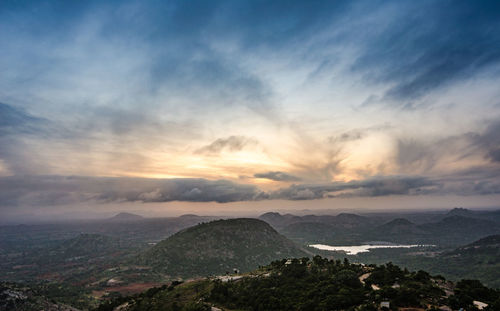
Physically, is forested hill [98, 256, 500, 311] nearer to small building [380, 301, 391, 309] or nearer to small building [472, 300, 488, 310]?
small building [380, 301, 391, 309]

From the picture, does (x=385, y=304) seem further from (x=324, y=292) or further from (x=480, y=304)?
(x=324, y=292)

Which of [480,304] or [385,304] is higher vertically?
[385,304]

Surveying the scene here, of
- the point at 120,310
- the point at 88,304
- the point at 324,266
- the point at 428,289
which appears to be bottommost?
the point at 88,304

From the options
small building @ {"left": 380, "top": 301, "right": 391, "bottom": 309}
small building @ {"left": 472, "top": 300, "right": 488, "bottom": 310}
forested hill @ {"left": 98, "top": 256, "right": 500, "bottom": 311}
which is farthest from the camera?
forested hill @ {"left": 98, "top": 256, "right": 500, "bottom": 311}

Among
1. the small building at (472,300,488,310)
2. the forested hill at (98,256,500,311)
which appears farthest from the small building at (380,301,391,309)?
the small building at (472,300,488,310)

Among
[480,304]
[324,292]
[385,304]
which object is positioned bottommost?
[324,292]

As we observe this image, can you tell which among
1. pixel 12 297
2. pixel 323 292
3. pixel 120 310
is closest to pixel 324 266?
pixel 323 292

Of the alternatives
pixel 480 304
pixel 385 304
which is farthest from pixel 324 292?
pixel 480 304

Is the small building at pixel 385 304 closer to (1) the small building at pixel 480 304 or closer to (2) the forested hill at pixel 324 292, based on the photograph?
(2) the forested hill at pixel 324 292

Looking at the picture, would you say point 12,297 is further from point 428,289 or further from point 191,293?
point 428,289

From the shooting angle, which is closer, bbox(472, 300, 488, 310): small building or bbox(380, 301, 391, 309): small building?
bbox(472, 300, 488, 310): small building

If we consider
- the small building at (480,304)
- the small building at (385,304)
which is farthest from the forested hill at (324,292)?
the small building at (480,304)
